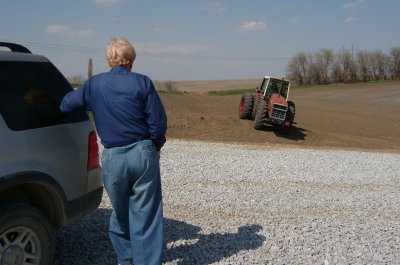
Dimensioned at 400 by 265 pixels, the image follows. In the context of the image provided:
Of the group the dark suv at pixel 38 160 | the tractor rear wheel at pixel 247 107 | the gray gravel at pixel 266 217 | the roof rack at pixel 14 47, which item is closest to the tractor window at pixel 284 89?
the tractor rear wheel at pixel 247 107

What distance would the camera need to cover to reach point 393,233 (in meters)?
5.75

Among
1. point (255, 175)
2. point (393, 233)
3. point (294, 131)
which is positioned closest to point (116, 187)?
point (393, 233)

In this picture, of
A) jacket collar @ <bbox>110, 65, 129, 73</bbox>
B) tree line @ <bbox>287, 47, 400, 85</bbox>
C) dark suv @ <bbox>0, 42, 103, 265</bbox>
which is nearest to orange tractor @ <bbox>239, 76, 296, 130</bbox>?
dark suv @ <bbox>0, 42, 103, 265</bbox>

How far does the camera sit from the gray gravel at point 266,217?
4.84 meters

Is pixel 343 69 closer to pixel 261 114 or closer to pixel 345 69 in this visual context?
pixel 345 69

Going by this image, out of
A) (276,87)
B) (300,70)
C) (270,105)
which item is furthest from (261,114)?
(300,70)

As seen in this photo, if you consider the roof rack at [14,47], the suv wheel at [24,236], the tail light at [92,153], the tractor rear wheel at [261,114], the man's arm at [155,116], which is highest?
the roof rack at [14,47]

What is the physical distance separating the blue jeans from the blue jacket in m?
0.09

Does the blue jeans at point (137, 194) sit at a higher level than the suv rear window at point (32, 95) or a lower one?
lower

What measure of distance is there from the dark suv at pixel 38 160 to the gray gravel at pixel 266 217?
860 mm

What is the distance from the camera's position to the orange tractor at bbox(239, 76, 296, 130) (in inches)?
737

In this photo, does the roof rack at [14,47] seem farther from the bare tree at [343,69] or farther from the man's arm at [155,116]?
the bare tree at [343,69]

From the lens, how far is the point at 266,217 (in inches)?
248

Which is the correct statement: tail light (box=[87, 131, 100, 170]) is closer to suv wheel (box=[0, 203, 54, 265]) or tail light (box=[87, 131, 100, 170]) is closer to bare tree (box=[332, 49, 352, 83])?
suv wheel (box=[0, 203, 54, 265])
